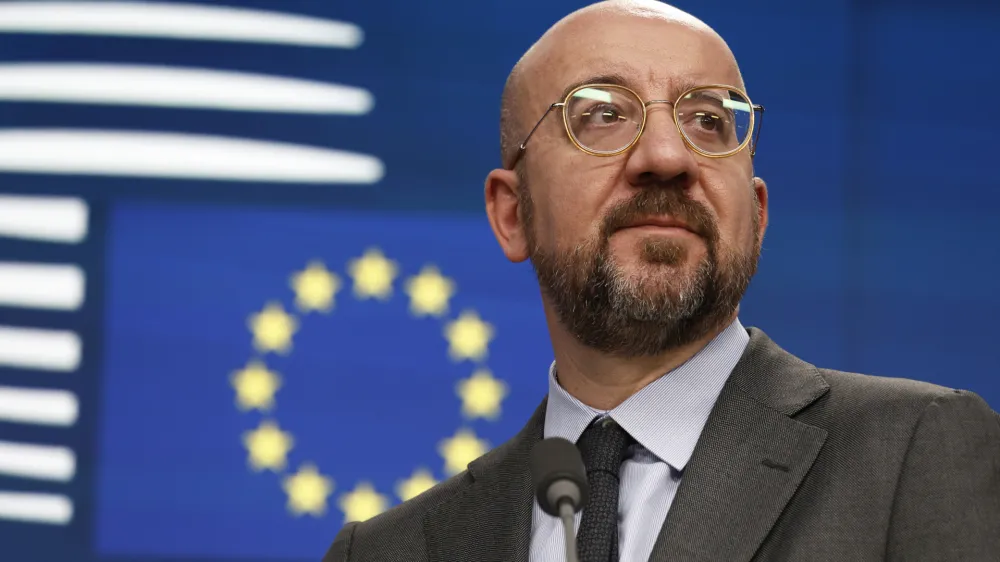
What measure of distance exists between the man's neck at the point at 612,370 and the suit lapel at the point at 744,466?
0.29 feet

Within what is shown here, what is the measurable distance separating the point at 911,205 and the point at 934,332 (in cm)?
32

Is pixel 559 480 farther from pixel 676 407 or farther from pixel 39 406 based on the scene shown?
pixel 39 406

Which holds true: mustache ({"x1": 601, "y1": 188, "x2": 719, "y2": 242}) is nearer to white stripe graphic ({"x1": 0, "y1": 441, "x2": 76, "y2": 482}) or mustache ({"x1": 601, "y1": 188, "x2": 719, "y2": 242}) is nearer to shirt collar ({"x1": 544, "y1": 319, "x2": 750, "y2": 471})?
shirt collar ({"x1": 544, "y1": 319, "x2": 750, "y2": 471})

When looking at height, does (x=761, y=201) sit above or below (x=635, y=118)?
below

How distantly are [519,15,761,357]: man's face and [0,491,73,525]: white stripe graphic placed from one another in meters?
1.72

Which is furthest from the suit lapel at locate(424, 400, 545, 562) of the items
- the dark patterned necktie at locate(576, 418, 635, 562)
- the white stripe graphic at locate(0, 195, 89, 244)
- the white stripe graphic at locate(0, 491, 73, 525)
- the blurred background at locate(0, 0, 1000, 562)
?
the white stripe graphic at locate(0, 195, 89, 244)

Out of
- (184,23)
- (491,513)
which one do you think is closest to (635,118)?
(491,513)

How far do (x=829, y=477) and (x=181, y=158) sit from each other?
6.89 feet

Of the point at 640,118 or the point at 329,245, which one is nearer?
the point at 640,118

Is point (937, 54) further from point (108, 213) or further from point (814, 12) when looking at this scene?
point (108, 213)

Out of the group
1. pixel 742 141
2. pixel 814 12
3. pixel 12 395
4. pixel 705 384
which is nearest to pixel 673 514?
pixel 705 384

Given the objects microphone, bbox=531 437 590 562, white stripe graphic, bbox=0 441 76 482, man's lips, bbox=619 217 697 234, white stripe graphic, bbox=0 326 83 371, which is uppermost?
man's lips, bbox=619 217 697 234

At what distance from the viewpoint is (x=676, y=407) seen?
1691mm

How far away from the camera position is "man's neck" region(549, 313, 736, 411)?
1753 millimetres
